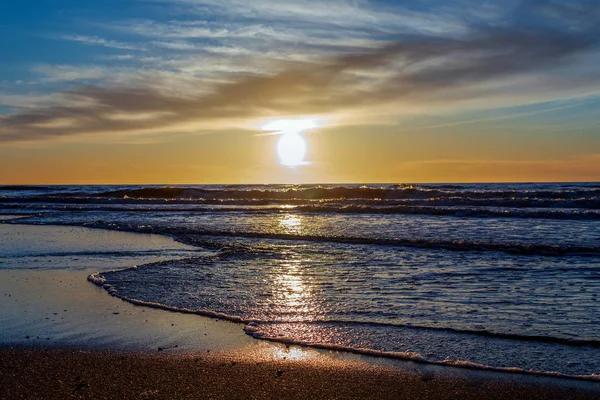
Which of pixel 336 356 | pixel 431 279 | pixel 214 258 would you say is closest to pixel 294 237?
pixel 214 258

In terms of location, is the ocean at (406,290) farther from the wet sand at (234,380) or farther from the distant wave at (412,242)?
the wet sand at (234,380)

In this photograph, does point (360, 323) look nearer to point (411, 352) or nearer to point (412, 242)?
point (411, 352)

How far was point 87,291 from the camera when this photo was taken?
8461 millimetres

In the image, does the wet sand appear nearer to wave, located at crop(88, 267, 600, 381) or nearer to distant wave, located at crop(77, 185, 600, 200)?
wave, located at crop(88, 267, 600, 381)

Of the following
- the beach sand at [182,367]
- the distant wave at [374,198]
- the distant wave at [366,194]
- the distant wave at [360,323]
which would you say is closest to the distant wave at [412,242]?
the distant wave at [360,323]

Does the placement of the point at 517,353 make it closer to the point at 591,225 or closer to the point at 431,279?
the point at 431,279

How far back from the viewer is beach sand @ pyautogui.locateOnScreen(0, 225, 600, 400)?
4535mm

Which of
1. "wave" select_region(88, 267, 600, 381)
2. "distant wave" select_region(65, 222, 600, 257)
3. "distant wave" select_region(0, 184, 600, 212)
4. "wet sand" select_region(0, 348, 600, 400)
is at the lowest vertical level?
"wet sand" select_region(0, 348, 600, 400)

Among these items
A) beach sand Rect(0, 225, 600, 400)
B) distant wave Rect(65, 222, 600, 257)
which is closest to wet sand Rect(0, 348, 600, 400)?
beach sand Rect(0, 225, 600, 400)

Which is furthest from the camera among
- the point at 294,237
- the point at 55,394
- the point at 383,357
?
the point at 294,237

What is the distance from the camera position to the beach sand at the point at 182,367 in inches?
179

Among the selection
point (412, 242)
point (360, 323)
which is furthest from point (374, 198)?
point (360, 323)

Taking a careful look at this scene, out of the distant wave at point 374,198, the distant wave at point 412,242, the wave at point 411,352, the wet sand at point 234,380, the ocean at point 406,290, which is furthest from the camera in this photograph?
the distant wave at point 374,198

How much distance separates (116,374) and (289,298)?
11.2 ft
